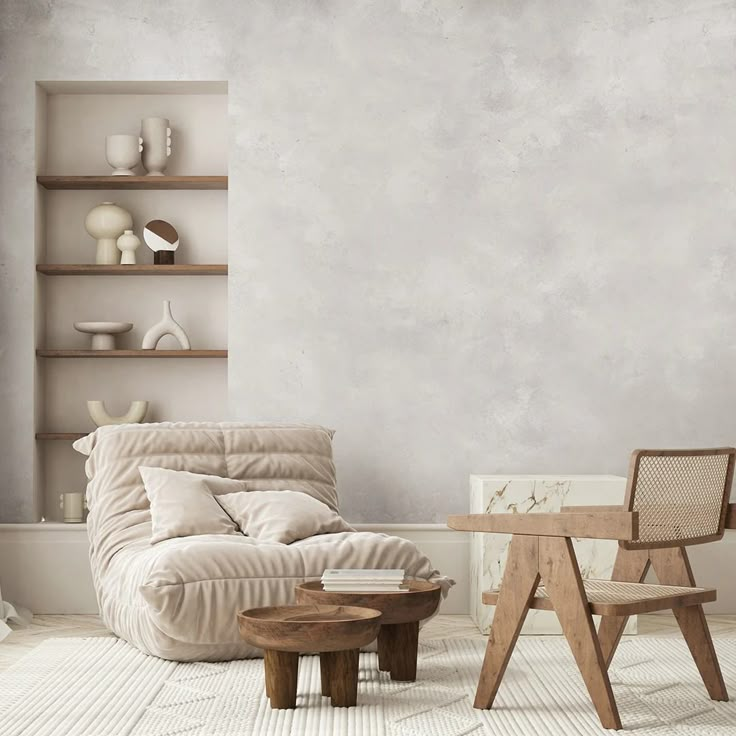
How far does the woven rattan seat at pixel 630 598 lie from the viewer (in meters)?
2.38

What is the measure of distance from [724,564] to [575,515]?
2.25 meters

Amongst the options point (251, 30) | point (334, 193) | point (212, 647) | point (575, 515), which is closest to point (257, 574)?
point (212, 647)

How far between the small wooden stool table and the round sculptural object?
2.24 metres

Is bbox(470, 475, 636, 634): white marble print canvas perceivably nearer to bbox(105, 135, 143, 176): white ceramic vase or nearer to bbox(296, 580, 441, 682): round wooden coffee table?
bbox(296, 580, 441, 682): round wooden coffee table

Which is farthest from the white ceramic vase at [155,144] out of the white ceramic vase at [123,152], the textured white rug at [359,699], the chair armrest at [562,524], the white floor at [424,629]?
the chair armrest at [562,524]

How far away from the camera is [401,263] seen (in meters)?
4.47

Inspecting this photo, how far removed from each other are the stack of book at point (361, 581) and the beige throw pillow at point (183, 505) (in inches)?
27.9

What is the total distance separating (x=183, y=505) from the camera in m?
3.55

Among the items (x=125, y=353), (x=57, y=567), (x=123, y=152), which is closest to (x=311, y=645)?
(x=57, y=567)

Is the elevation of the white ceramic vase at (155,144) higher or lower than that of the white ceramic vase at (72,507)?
higher

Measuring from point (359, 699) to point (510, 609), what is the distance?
487 millimetres

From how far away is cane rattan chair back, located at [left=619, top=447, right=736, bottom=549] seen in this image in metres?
2.41

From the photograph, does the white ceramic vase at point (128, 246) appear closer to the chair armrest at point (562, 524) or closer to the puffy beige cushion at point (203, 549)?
the puffy beige cushion at point (203, 549)

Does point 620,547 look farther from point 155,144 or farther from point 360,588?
point 155,144
